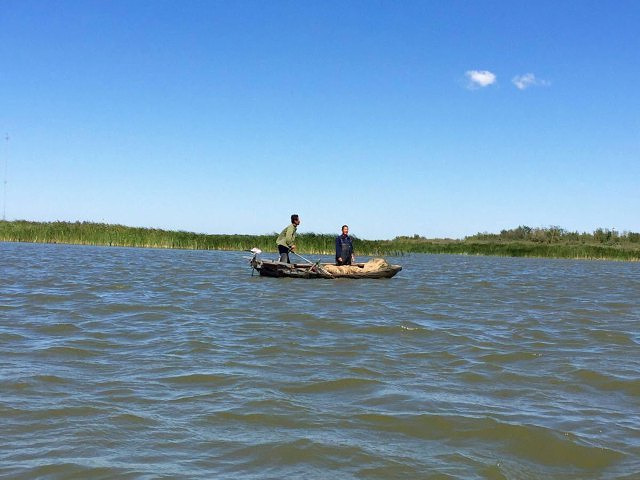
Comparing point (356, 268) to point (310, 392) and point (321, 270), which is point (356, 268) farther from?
point (310, 392)

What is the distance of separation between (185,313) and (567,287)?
13839 mm

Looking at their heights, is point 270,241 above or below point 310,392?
above

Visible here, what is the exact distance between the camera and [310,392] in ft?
18.5

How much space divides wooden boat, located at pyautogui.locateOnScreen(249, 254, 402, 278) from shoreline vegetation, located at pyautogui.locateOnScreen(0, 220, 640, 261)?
15560 millimetres

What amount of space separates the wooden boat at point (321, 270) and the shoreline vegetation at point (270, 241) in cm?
1556

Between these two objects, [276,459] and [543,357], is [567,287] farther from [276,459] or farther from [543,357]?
[276,459]

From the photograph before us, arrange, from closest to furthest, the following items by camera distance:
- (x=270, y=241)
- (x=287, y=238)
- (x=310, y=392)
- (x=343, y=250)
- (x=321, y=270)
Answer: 1. (x=310, y=392)
2. (x=321, y=270)
3. (x=287, y=238)
4. (x=343, y=250)
5. (x=270, y=241)

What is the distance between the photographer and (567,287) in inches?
780

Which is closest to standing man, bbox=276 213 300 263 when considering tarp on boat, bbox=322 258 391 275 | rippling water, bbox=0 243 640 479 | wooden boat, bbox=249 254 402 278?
wooden boat, bbox=249 254 402 278

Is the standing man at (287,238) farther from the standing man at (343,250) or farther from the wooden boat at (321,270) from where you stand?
the standing man at (343,250)

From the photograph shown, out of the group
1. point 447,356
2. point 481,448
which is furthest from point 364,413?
point 447,356

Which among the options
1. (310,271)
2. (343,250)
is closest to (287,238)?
(310,271)

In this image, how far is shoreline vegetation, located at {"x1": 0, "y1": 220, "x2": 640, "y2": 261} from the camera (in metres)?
38.3

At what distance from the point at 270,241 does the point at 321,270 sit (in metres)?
20.6
